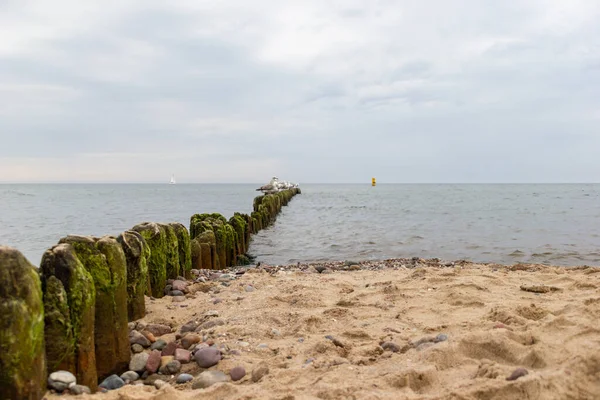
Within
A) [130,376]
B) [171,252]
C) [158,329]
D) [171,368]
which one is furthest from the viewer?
[171,252]

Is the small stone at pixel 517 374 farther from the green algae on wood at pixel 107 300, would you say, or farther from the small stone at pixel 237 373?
the green algae on wood at pixel 107 300

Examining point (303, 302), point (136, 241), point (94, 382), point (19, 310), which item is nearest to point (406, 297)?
point (303, 302)

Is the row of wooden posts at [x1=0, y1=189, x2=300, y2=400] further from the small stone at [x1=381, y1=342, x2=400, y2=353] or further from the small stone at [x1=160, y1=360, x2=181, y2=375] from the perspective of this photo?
the small stone at [x1=381, y1=342, x2=400, y2=353]

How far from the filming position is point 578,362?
2729mm

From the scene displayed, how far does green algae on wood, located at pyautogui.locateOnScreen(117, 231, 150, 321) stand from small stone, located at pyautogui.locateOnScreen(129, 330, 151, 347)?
1.76ft

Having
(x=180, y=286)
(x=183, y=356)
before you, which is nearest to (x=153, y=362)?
(x=183, y=356)

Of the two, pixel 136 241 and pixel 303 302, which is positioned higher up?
pixel 136 241

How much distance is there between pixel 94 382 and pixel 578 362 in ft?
10.7

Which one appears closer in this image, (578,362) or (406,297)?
(578,362)

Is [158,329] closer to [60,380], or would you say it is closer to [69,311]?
[69,311]

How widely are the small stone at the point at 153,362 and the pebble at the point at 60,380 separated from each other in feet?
2.17

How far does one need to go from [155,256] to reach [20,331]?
3130mm

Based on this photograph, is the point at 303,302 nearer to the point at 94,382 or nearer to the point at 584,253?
the point at 94,382

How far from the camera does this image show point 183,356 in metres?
3.73
